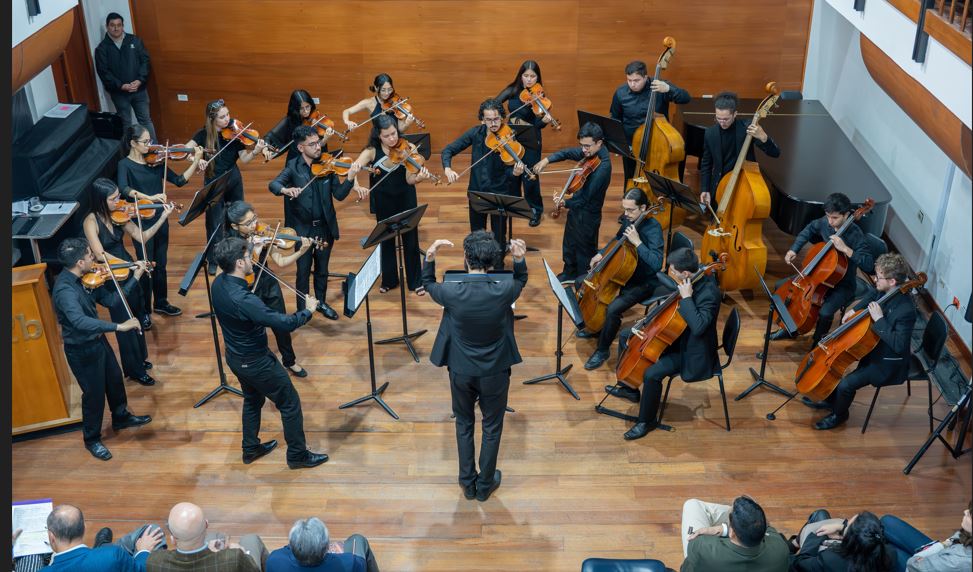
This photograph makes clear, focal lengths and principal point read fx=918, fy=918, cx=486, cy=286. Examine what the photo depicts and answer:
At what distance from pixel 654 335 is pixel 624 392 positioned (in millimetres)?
789

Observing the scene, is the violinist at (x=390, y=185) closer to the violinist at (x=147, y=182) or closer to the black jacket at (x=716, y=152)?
the violinist at (x=147, y=182)

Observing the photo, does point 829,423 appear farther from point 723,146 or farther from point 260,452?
point 260,452

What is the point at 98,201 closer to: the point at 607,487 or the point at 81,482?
the point at 81,482

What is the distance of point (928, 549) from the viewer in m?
3.89

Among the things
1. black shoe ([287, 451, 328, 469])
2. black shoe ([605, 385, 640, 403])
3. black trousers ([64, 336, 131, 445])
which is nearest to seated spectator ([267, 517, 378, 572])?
black shoe ([287, 451, 328, 469])

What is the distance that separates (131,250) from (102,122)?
54.6 inches

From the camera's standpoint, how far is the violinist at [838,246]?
5.76 metres

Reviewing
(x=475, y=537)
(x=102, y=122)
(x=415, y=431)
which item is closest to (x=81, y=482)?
(x=415, y=431)

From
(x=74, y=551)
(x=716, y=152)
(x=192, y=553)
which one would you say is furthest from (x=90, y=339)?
(x=716, y=152)

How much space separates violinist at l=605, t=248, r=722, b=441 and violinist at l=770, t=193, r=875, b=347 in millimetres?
1082

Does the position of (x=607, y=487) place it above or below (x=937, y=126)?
below

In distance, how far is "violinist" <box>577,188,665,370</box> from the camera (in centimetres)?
575

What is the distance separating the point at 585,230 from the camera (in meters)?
6.56

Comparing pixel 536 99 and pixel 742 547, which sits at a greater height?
pixel 536 99
